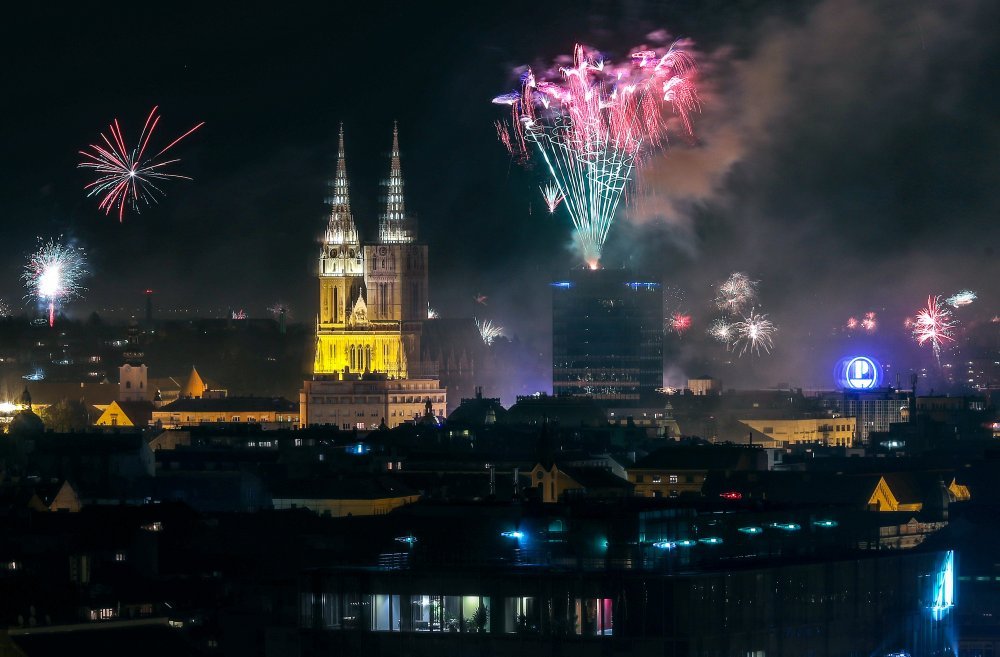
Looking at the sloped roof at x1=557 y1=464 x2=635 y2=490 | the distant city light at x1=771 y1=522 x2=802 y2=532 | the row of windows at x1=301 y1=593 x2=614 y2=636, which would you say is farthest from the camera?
the sloped roof at x1=557 y1=464 x2=635 y2=490

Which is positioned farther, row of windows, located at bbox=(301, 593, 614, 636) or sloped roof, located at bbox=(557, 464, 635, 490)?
sloped roof, located at bbox=(557, 464, 635, 490)

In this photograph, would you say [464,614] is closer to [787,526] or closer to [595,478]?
[787,526]

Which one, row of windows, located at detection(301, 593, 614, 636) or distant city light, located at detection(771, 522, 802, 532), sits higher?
distant city light, located at detection(771, 522, 802, 532)

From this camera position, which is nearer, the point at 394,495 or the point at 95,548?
the point at 95,548

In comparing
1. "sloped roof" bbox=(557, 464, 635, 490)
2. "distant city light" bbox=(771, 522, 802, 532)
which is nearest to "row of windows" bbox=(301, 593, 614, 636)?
"distant city light" bbox=(771, 522, 802, 532)

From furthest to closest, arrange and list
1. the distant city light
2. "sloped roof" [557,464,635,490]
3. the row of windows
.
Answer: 1. "sloped roof" [557,464,635,490]
2. the distant city light
3. the row of windows

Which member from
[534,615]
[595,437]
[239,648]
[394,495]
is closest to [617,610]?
[534,615]

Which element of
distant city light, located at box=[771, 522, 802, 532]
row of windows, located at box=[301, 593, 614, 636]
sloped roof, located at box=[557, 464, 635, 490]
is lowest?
row of windows, located at box=[301, 593, 614, 636]

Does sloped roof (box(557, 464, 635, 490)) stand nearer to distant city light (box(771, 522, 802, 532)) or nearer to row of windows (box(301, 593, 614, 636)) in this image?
distant city light (box(771, 522, 802, 532))

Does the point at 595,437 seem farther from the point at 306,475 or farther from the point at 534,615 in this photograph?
the point at 534,615

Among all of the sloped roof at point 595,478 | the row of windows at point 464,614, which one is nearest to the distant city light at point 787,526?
the row of windows at point 464,614

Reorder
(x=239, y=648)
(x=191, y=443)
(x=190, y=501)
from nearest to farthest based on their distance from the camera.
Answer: (x=239, y=648) < (x=190, y=501) < (x=191, y=443)
